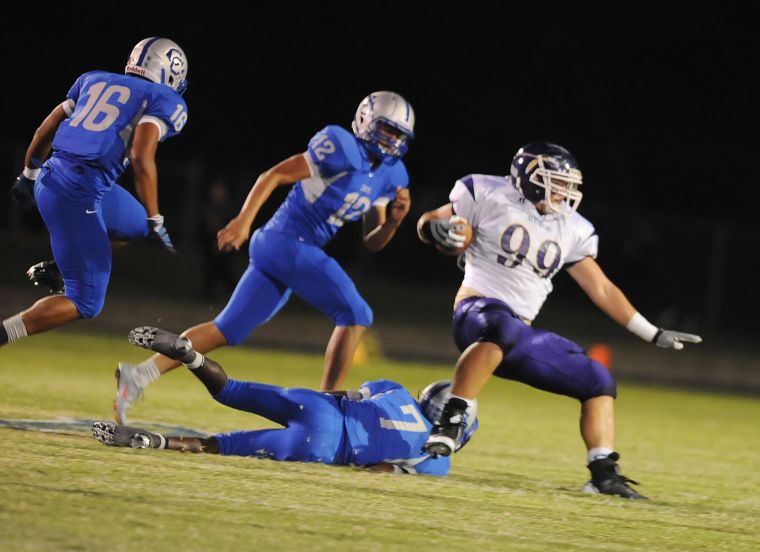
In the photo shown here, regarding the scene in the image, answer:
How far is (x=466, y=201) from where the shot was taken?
616 cm

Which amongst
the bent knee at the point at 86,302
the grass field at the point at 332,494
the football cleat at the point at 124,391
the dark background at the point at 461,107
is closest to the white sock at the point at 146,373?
the football cleat at the point at 124,391

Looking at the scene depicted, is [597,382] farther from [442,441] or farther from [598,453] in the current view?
[442,441]

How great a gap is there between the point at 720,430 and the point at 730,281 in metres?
8.41

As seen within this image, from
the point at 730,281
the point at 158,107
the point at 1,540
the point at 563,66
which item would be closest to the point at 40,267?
the point at 158,107

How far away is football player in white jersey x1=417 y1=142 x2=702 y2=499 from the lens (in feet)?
19.0

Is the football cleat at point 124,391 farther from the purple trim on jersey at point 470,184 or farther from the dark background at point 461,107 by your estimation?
the dark background at point 461,107

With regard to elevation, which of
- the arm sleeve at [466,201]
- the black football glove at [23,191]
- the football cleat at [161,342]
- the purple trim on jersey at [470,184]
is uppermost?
the purple trim on jersey at [470,184]

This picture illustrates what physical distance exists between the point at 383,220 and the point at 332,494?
8.55ft

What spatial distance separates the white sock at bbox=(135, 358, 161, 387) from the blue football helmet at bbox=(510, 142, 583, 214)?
2.00 m

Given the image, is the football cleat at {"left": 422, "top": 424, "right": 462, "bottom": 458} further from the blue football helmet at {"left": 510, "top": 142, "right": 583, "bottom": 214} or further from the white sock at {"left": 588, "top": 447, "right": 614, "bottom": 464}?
the blue football helmet at {"left": 510, "top": 142, "right": 583, "bottom": 214}

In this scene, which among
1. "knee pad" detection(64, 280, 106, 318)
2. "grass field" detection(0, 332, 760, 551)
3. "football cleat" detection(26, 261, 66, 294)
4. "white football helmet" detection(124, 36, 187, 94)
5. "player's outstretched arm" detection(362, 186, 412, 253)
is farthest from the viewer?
"player's outstretched arm" detection(362, 186, 412, 253)

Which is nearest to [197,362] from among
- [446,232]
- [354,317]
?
[446,232]

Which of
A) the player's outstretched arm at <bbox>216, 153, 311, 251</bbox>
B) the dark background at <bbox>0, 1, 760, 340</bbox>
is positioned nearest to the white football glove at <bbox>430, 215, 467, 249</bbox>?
the player's outstretched arm at <bbox>216, 153, 311, 251</bbox>

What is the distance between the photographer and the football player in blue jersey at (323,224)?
6750 millimetres
